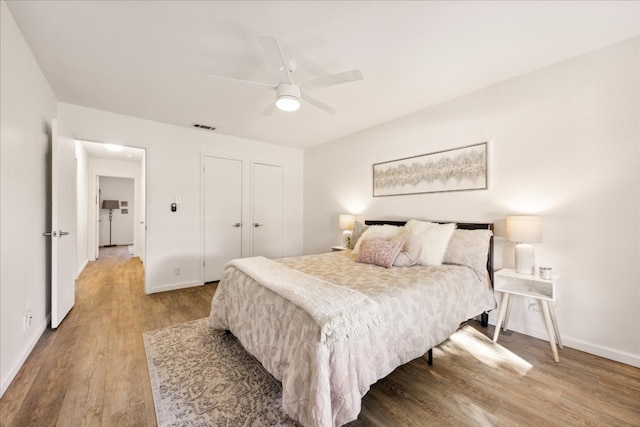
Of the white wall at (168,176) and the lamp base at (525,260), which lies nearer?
the lamp base at (525,260)

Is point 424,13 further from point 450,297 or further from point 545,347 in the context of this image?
point 545,347

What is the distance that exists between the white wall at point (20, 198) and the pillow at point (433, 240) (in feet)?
10.5

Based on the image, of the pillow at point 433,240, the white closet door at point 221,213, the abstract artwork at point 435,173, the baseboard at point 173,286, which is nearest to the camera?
the pillow at point 433,240

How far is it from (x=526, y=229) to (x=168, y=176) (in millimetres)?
4431

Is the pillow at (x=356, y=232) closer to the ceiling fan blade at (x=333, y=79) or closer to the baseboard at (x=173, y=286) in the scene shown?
the ceiling fan blade at (x=333, y=79)

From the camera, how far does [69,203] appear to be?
296cm

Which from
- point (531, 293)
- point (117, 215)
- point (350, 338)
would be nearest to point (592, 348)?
point (531, 293)

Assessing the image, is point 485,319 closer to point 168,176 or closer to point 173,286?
point 173,286

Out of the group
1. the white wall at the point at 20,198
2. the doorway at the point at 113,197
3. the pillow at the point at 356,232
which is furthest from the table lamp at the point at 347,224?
the white wall at the point at 20,198

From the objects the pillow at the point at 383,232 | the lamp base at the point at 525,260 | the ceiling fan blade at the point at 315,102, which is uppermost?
the ceiling fan blade at the point at 315,102

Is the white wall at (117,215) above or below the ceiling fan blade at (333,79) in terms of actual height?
below

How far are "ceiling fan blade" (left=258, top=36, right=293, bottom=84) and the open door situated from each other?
2.28 meters

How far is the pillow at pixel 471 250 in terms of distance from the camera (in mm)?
2459

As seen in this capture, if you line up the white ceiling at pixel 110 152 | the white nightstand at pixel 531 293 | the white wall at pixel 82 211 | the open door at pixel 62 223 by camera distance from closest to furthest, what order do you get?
the white nightstand at pixel 531 293 < the open door at pixel 62 223 < the white wall at pixel 82 211 < the white ceiling at pixel 110 152
